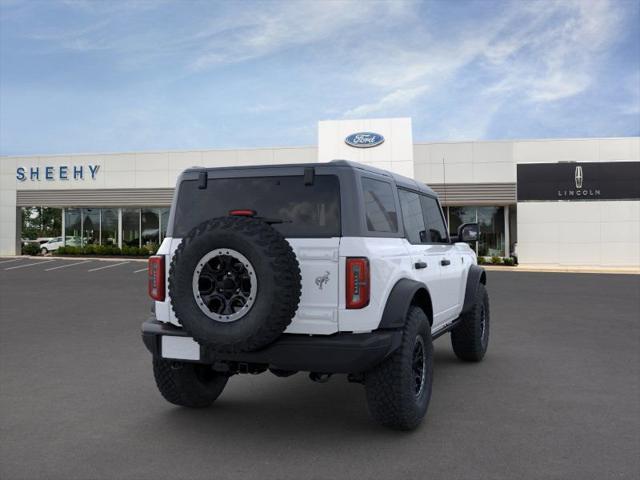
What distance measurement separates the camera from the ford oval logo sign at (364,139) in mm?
29781

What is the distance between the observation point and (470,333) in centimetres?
682

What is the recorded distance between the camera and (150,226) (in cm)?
3562

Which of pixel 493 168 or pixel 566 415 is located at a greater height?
pixel 493 168

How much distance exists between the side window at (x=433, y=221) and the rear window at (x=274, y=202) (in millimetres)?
1699

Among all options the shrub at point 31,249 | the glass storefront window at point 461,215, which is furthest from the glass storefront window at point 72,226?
the glass storefront window at point 461,215

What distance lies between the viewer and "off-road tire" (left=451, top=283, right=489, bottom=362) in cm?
680

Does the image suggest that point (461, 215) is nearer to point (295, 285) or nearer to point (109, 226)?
point (109, 226)

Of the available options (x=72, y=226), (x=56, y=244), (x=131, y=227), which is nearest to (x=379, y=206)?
(x=131, y=227)

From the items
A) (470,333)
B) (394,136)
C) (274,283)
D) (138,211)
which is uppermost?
(394,136)

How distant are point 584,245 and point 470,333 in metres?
24.1

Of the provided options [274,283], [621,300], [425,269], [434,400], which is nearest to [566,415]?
[434,400]

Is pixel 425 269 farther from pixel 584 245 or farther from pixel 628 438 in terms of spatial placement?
pixel 584 245

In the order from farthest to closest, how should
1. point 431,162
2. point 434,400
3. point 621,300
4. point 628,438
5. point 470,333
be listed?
1. point 431,162
2. point 621,300
3. point 470,333
4. point 434,400
5. point 628,438

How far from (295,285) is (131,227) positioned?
34.0m
